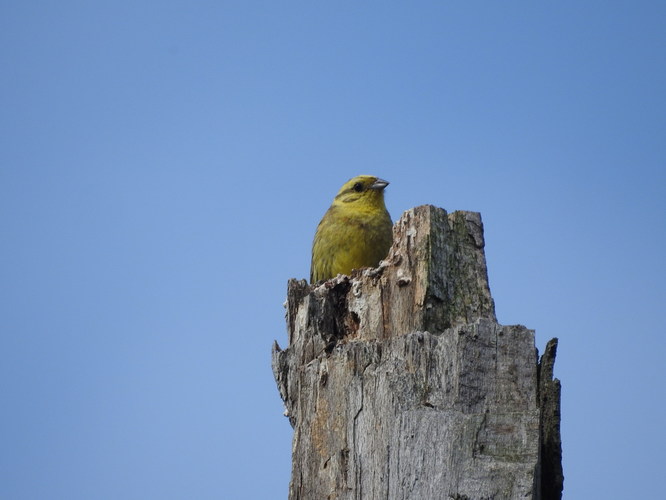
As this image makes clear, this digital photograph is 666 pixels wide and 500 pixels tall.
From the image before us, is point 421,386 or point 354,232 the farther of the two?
point 354,232

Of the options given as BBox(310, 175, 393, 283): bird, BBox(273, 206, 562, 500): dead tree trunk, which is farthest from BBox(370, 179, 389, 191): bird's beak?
BBox(273, 206, 562, 500): dead tree trunk

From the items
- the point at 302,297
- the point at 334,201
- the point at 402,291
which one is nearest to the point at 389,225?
the point at 334,201

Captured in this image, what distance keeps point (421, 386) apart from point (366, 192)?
4.78m

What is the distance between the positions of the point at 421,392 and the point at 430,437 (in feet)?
1.03

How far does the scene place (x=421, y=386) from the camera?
17.7 feet

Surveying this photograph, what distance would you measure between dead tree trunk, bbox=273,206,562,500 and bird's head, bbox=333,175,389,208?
3280 mm

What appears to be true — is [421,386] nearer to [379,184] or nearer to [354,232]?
[354,232]

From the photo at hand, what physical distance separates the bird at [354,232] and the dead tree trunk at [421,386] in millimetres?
2513

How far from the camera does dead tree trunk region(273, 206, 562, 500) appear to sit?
507cm

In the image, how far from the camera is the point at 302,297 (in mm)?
6980

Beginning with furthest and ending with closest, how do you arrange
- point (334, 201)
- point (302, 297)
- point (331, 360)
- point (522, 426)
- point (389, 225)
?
point (334, 201) → point (389, 225) → point (302, 297) → point (331, 360) → point (522, 426)

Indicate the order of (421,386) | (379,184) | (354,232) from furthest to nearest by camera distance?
(379,184) < (354,232) < (421,386)

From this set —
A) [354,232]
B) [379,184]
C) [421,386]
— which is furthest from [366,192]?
[421,386]

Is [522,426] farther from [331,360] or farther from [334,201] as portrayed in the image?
[334,201]
